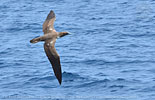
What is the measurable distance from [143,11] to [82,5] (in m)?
4.84

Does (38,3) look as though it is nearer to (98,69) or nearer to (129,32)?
(129,32)

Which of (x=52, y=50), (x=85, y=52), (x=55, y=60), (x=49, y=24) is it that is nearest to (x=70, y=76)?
(x=85, y=52)

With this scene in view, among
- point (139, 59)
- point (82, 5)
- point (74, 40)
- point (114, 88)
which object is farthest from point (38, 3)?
point (114, 88)

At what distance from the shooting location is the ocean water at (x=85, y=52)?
21422mm

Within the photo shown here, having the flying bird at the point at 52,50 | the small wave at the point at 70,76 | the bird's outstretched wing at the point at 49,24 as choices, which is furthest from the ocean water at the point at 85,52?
the flying bird at the point at 52,50

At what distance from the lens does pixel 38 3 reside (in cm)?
3909

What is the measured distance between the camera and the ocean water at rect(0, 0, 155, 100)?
843 inches

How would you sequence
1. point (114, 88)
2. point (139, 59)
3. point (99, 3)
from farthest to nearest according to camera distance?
point (99, 3), point (139, 59), point (114, 88)

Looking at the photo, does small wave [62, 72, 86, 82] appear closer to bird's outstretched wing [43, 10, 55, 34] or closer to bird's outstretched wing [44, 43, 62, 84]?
bird's outstretched wing [43, 10, 55, 34]

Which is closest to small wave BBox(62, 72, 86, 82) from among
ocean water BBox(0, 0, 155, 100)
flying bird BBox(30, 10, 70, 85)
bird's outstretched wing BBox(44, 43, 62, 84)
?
ocean water BBox(0, 0, 155, 100)

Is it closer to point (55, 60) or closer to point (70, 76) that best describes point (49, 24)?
point (55, 60)

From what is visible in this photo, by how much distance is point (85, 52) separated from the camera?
2620 centimetres

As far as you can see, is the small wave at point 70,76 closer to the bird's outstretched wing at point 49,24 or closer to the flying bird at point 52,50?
the bird's outstretched wing at point 49,24

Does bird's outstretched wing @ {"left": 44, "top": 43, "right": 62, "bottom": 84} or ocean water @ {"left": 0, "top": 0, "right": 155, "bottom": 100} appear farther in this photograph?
ocean water @ {"left": 0, "top": 0, "right": 155, "bottom": 100}
